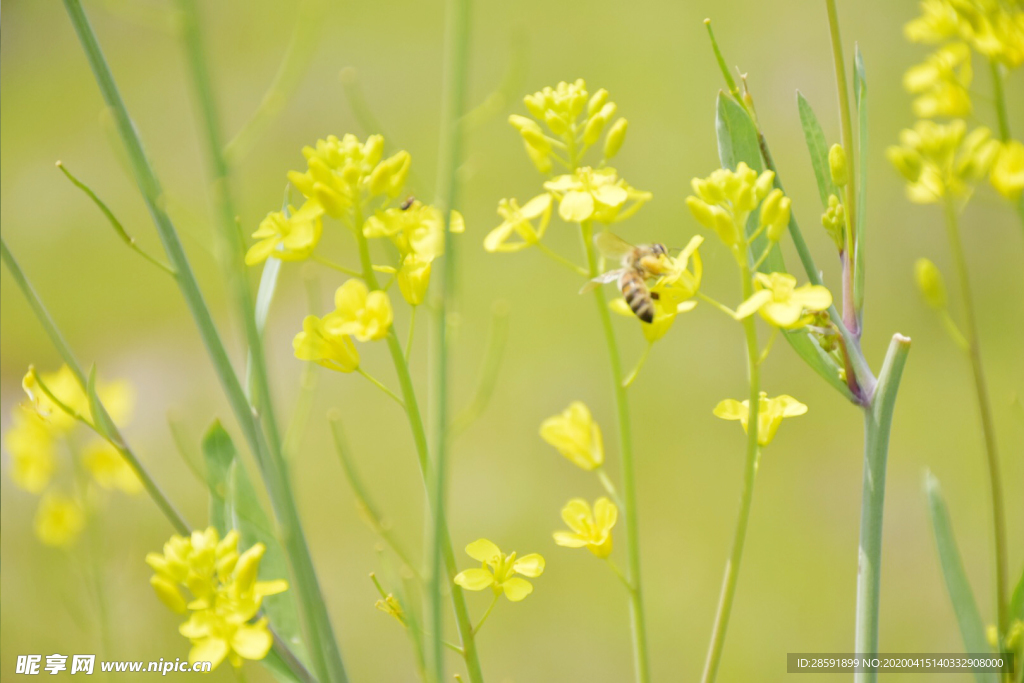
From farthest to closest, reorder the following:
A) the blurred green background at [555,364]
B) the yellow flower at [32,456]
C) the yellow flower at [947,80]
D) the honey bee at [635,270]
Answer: the blurred green background at [555,364], the yellow flower at [32,456], the yellow flower at [947,80], the honey bee at [635,270]

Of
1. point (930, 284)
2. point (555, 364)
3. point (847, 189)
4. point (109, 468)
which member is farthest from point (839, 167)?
point (555, 364)

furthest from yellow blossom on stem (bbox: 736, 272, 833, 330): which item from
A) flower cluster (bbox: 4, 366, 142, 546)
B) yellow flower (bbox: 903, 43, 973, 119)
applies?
flower cluster (bbox: 4, 366, 142, 546)

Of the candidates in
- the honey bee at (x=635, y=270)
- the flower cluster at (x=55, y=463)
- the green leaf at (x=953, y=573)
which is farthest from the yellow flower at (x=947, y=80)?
the flower cluster at (x=55, y=463)

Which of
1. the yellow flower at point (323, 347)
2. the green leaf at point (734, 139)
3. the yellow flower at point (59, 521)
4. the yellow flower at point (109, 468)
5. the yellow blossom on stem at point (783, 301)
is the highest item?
the green leaf at point (734, 139)

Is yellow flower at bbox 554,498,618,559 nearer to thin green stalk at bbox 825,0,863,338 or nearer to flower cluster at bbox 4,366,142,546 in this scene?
thin green stalk at bbox 825,0,863,338

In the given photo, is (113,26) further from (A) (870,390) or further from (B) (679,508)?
(A) (870,390)

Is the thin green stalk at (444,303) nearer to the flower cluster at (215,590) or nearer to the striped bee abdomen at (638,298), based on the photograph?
the flower cluster at (215,590)

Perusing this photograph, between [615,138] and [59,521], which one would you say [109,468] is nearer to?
[59,521]
